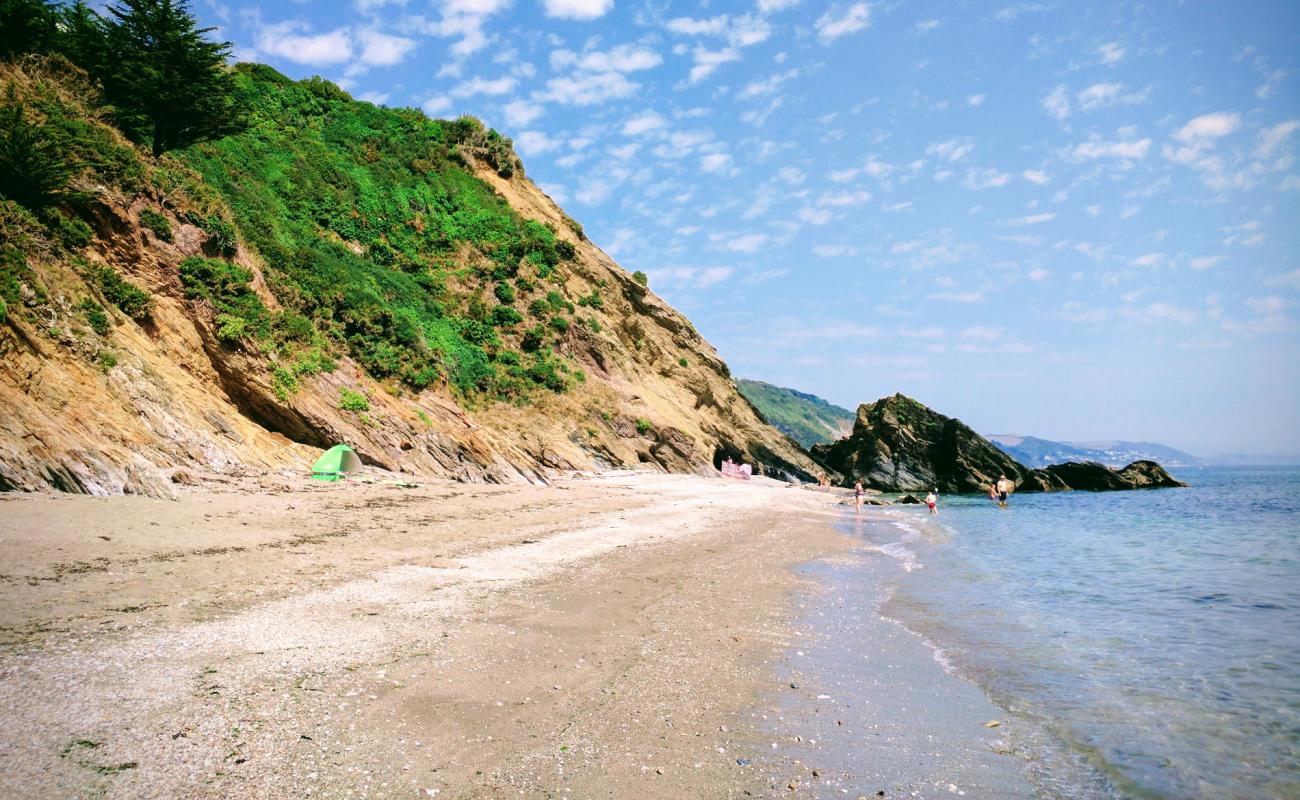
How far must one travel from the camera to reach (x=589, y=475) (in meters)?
29.6

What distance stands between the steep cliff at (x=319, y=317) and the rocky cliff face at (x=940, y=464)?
11272 mm

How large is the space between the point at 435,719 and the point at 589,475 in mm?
24698

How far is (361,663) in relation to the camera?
5.84 metres

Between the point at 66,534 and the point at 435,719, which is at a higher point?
the point at 66,534

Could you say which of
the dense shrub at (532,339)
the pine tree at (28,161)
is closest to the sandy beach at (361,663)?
the pine tree at (28,161)

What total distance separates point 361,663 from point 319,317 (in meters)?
21.3

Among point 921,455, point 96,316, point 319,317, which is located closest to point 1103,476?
point 921,455

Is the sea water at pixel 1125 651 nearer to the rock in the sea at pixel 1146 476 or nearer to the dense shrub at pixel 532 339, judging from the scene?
the dense shrub at pixel 532 339

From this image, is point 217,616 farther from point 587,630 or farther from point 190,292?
point 190,292

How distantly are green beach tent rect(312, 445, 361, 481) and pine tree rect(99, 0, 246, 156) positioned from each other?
11470 mm

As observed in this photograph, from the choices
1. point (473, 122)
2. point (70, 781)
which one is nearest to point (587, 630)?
point (70, 781)

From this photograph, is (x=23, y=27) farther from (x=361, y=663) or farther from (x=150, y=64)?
(x=361, y=663)

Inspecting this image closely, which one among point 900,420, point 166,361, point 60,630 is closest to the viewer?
point 60,630

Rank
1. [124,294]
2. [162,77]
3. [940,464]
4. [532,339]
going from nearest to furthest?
1. [124,294]
2. [162,77]
3. [532,339]
4. [940,464]
